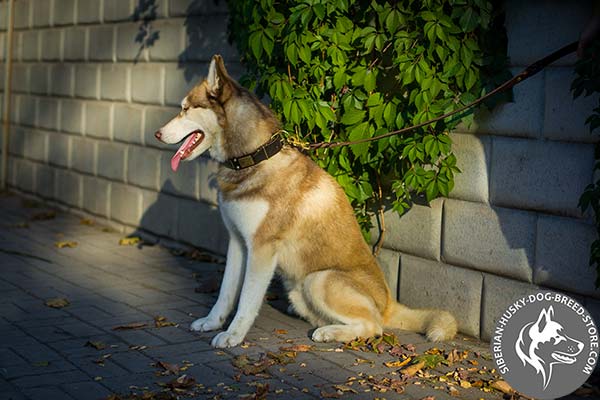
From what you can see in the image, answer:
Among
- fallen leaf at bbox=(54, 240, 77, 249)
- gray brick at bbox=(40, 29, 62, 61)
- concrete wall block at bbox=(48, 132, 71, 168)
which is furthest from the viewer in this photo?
gray brick at bbox=(40, 29, 62, 61)

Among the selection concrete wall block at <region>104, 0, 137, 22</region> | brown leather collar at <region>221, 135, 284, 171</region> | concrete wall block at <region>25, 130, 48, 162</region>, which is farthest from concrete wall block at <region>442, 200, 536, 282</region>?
concrete wall block at <region>25, 130, 48, 162</region>

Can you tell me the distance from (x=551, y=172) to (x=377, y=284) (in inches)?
47.8

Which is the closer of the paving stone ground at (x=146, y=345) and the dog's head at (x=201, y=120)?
the paving stone ground at (x=146, y=345)

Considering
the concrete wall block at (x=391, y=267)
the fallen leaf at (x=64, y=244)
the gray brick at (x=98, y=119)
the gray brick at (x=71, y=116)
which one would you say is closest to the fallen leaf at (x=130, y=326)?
the concrete wall block at (x=391, y=267)

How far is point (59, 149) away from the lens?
10273mm

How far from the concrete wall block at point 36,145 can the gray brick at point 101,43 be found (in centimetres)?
158

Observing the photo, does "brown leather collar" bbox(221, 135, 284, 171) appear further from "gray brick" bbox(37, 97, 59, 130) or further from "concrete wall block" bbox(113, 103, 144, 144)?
"gray brick" bbox(37, 97, 59, 130)

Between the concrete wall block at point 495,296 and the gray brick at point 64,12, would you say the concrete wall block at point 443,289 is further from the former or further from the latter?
the gray brick at point 64,12

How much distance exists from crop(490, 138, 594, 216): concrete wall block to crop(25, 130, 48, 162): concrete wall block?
6712mm

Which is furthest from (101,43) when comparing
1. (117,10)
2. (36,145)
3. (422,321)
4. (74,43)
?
(422,321)

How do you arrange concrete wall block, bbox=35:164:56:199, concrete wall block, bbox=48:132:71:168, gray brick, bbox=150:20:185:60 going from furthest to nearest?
concrete wall block, bbox=35:164:56:199, concrete wall block, bbox=48:132:71:168, gray brick, bbox=150:20:185:60

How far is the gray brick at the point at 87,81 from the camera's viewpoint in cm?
945

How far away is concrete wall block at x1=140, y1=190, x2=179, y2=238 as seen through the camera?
8.23 metres

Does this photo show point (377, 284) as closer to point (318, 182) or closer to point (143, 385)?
point (318, 182)
